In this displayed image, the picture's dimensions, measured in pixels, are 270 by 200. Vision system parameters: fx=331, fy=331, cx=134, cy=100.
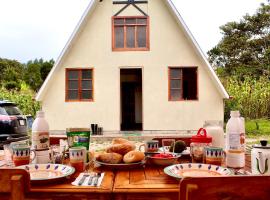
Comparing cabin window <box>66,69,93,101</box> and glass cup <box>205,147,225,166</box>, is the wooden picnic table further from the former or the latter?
cabin window <box>66,69,93,101</box>

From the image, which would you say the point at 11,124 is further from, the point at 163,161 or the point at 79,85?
the point at 163,161

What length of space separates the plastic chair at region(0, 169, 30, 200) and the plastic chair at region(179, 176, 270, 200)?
0.60m

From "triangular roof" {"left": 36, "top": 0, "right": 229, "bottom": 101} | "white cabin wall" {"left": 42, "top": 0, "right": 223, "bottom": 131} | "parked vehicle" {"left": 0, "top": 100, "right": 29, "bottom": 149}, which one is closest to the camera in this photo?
"parked vehicle" {"left": 0, "top": 100, "right": 29, "bottom": 149}

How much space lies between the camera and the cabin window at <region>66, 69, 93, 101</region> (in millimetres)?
11281

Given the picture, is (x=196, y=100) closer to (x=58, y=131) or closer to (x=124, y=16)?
(x=124, y=16)

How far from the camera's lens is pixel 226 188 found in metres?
1.18

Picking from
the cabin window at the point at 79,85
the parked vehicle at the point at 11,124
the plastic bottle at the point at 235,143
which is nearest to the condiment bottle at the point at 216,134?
the plastic bottle at the point at 235,143

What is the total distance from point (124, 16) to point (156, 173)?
1011cm

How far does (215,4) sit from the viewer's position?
2609cm

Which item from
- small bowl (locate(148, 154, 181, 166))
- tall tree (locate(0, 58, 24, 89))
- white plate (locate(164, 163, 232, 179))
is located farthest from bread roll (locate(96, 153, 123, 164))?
tall tree (locate(0, 58, 24, 89))

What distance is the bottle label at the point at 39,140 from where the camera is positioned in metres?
2.13

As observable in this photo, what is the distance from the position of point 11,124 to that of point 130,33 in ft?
18.0

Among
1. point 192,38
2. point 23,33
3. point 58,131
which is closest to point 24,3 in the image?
point 23,33

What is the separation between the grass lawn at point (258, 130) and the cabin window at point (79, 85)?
5.43 metres
